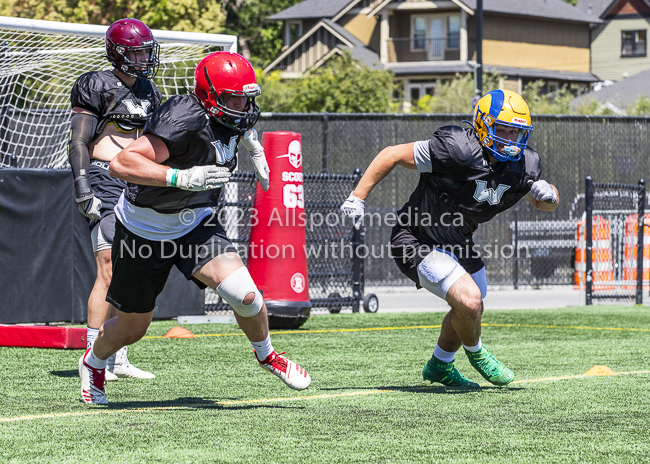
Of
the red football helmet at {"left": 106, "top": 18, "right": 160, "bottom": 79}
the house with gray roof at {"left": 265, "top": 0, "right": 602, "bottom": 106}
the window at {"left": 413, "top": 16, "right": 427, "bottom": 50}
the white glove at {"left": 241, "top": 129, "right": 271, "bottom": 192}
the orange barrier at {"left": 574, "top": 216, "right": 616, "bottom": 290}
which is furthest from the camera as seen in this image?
the window at {"left": 413, "top": 16, "right": 427, "bottom": 50}

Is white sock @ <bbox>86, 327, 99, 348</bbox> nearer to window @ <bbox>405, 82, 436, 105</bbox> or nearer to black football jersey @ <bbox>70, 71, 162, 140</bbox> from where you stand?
black football jersey @ <bbox>70, 71, 162, 140</bbox>

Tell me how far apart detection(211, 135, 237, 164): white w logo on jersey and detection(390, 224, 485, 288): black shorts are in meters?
1.39

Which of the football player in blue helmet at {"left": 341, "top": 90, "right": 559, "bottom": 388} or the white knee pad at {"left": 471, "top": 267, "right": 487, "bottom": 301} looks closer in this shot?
the football player in blue helmet at {"left": 341, "top": 90, "right": 559, "bottom": 388}

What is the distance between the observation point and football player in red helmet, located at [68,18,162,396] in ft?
19.2

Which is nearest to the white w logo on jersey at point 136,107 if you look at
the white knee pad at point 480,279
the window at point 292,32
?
the white knee pad at point 480,279

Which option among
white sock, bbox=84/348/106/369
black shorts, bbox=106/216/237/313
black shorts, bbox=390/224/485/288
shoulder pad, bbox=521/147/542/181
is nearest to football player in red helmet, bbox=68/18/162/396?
white sock, bbox=84/348/106/369

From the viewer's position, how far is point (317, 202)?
11.7 meters

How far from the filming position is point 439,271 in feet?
18.2

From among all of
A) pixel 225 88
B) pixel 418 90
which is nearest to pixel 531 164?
pixel 225 88

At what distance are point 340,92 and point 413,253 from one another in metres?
29.5

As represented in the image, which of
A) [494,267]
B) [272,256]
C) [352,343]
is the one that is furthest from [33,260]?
[494,267]

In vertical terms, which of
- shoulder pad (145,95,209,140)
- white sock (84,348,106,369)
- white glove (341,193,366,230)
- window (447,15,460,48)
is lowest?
white sock (84,348,106,369)

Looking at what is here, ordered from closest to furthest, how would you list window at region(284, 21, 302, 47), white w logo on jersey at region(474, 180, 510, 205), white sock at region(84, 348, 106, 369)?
1. white sock at region(84, 348, 106, 369)
2. white w logo on jersey at region(474, 180, 510, 205)
3. window at region(284, 21, 302, 47)

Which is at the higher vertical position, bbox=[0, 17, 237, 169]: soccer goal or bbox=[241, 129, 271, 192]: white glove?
bbox=[0, 17, 237, 169]: soccer goal
